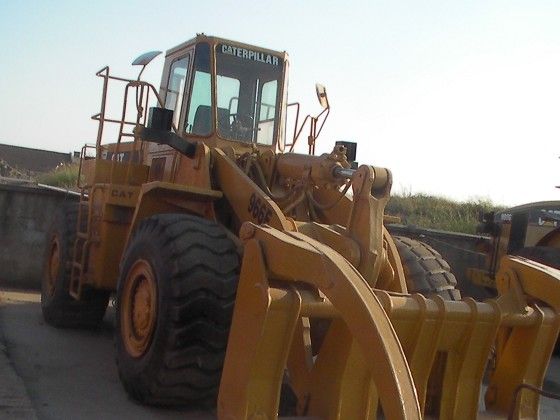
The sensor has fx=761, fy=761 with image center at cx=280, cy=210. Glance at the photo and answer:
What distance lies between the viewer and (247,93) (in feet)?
23.4

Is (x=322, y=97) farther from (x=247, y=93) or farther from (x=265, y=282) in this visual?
(x=265, y=282)

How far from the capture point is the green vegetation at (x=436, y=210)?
78.9 ft

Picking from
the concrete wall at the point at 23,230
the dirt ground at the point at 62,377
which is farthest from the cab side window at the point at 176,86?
the concrete wall at the point at 23,230

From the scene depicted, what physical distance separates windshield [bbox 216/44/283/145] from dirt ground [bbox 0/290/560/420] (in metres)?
2.36

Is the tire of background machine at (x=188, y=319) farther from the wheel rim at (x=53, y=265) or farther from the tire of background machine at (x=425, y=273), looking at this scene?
the wheel rim at (x=53, y=265)

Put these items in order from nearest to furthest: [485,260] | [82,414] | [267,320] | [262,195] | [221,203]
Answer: [267,320], [82,414], [262,195], [221,203], [485,260]

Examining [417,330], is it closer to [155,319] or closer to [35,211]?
[155,319]

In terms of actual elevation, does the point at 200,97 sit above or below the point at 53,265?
above

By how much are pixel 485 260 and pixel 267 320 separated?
360 inches

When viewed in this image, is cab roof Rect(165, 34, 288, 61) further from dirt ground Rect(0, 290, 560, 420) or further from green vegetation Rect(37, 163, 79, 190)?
green vegetation Rect(37, 163, 79, 190)

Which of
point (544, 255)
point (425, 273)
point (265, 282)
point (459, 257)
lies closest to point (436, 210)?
point (459, 257)

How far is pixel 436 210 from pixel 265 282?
2308cm

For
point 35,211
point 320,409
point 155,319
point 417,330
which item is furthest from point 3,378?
point 35,211

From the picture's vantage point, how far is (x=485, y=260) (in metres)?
12.3
